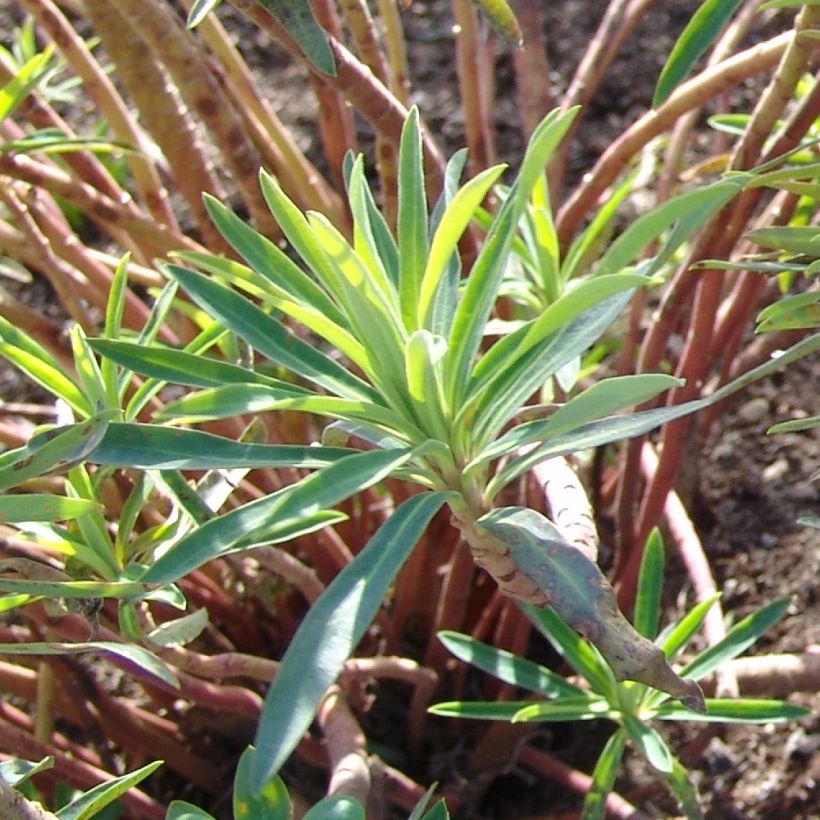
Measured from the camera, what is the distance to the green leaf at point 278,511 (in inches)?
20.7

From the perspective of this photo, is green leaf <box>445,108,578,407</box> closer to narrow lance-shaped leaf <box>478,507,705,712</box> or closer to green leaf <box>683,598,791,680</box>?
narrow lance-shaped leaf <box>478,507,705,712</box>

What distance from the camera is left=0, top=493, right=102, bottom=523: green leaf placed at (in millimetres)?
596

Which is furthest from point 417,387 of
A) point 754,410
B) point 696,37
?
point 754,410

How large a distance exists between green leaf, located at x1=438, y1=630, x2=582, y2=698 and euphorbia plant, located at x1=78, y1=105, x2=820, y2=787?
25 centimetres

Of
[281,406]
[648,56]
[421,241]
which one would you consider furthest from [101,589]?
[648,56]

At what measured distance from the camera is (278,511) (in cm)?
53

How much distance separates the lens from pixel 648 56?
208 cm

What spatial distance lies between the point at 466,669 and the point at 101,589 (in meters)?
0.70

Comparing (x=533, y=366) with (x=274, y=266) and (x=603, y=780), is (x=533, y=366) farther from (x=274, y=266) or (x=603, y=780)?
(x=603, y=780)

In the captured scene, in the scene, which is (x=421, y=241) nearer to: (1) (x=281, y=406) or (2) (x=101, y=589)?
(1) (x=281, y=406)

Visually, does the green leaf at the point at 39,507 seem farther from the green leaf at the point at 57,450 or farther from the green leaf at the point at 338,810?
the green leaf at the point at 338,810

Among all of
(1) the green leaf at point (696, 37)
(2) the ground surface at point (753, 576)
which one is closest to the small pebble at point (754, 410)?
(2) the ground surface at point (753, 576)

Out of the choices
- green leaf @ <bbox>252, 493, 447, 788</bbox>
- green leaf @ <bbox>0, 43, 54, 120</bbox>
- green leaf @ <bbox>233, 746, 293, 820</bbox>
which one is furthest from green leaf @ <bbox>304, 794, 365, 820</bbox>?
green leaf @ <bbox>0, 43, 54, 120</bbox>

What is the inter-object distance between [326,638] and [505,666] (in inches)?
16.4
